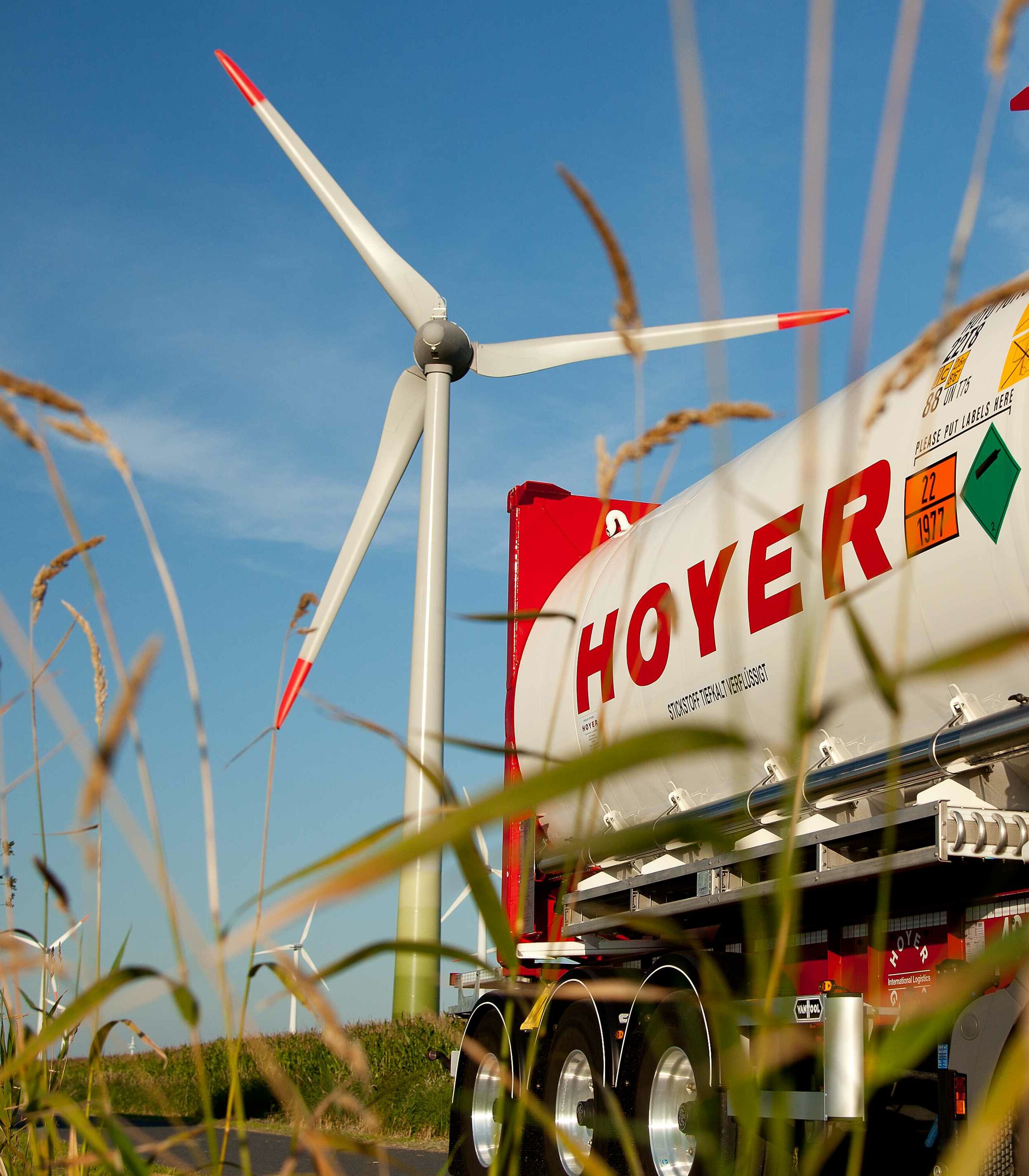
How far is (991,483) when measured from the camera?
547 cm

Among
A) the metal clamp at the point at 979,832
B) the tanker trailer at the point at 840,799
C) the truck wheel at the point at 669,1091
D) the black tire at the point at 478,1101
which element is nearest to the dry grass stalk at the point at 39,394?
the tanker trailer at the point at 840,799

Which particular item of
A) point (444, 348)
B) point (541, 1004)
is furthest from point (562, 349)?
point (541, 1004)

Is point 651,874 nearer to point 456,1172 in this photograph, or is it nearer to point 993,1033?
point 993,1033

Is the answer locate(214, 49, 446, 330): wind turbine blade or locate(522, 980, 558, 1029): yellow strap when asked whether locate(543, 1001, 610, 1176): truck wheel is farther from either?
locate(214, 49, 446, 330): wind turbine blade

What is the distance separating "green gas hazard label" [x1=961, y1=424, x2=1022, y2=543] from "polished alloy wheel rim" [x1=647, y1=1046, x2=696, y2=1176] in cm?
340

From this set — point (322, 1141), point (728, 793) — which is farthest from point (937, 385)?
point (322, 1141)

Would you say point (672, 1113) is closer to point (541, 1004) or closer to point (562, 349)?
point (541, 1004)

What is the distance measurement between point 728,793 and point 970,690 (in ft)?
6.70

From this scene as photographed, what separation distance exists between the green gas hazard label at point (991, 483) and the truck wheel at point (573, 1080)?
413 centimetres

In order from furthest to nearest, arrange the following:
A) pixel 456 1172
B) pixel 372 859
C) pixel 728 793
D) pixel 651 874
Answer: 1. pixel 456 1172
2. pixel 651 874
3. pixel 728 793
4. pixel 372 859

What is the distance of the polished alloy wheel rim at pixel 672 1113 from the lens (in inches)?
275

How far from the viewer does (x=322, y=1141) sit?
4.00 ft

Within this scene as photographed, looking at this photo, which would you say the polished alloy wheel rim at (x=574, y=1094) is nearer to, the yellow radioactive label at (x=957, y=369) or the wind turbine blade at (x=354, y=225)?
the yellow radioactive label at (x=957, y=369)

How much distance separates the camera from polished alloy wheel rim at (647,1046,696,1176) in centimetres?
697
